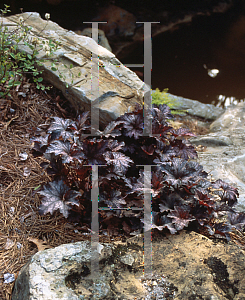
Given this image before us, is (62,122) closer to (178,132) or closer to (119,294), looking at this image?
(178,132)

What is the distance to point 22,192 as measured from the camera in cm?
217

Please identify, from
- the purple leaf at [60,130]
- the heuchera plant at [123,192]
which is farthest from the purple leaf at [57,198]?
the purple leaf at [60,130]

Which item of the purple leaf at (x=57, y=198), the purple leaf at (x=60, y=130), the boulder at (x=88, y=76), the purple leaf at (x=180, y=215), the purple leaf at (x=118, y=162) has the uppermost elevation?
the boulder at (x=88, y=76)

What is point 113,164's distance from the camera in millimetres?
1929

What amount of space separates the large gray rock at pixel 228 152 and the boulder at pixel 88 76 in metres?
1.15

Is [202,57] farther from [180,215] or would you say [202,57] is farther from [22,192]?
[22,192]

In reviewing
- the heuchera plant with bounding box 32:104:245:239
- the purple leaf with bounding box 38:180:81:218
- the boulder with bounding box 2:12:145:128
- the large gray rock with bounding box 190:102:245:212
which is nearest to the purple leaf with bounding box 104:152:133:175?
the heuchera plant with bounding box 32:104:245:239

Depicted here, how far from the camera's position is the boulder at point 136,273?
142cm

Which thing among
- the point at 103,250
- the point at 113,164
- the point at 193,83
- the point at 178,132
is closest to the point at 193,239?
the point at 103,250

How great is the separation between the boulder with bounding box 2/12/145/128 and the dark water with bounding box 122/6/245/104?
4163mm

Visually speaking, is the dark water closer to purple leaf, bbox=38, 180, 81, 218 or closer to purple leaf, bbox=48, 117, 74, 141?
purple leaf, bbox=48, 117, 74, 141

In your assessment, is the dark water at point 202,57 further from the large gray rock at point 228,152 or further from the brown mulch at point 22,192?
the brown mulch at point 22,192

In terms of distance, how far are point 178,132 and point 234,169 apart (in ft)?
3.25

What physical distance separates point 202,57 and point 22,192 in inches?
323
